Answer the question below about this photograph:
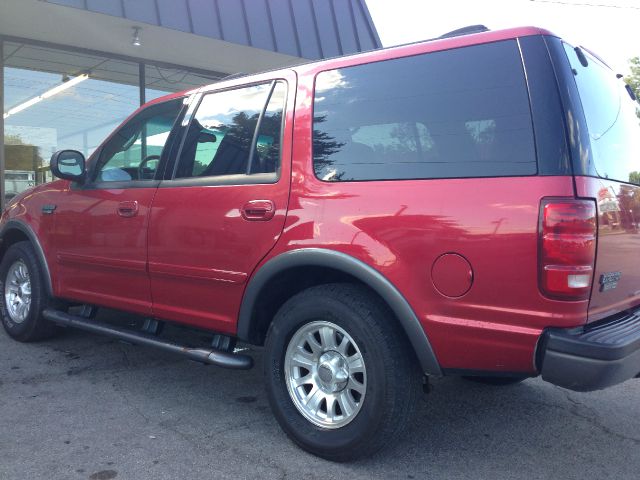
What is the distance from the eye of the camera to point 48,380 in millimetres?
4121

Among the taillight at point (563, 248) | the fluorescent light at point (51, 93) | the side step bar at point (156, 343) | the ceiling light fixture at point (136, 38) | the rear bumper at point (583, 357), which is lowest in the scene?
the side step bar at point (156, 343)

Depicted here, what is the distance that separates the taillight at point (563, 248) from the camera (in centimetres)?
234

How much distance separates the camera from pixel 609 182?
2643 mm

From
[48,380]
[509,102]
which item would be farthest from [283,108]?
[48,380]

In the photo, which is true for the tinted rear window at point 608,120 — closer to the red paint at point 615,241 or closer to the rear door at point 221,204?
the red paint at point 615,241

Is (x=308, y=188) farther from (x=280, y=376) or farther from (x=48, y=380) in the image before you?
(x=48, y=380)

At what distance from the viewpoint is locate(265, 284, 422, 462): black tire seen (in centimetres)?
273

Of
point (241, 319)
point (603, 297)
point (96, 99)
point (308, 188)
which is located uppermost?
point (96, 99)

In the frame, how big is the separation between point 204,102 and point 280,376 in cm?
181

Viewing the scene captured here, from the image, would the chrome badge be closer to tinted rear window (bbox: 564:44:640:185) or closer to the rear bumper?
the rear bumper

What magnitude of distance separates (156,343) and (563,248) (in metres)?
2.43

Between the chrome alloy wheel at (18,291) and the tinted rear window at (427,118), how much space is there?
314 centimetres

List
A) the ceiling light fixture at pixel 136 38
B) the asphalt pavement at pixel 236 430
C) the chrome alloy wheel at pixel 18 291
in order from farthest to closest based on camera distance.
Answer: the ceiling light fixture at pixel 136 38 → the chrome alloy wheel at pixel 18 291 → the asphalt pavement at pixel 236 430

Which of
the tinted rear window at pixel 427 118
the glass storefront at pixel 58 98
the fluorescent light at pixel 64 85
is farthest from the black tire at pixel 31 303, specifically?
the fluorescent light at pixel 64 85
